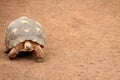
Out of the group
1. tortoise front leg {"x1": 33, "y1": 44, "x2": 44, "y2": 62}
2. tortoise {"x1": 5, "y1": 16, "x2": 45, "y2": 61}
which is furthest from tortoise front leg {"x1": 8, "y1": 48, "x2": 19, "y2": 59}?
tortoise front leg {"x1": 33, "y1": 44, "x2": 44, "y2": 62}

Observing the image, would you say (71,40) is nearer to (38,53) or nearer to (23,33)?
(38,53)

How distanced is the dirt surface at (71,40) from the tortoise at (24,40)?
0.13 metres

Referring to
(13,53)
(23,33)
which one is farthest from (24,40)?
(13,53)

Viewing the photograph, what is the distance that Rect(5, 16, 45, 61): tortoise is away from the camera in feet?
15.4

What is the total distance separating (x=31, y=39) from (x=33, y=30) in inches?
7.4

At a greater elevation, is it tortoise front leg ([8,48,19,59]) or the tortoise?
the tortoise

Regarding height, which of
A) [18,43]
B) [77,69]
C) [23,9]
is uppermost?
[23,9]

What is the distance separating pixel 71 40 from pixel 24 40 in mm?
1296

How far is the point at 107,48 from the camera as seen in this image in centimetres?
537

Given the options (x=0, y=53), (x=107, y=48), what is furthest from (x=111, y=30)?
(x=0, y=53)

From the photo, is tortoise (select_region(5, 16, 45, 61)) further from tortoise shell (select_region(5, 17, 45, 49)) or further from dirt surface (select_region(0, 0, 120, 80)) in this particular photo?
dirt surface (select_region(0, 0, 120, 80))

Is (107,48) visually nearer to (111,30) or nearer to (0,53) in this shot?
(111,30)

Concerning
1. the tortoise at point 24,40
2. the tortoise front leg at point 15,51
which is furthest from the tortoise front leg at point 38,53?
the tortoise front leg at point 15,51

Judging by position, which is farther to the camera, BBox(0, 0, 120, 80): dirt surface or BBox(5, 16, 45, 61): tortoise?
BBox(5, 16, 45, 61): tortoise
